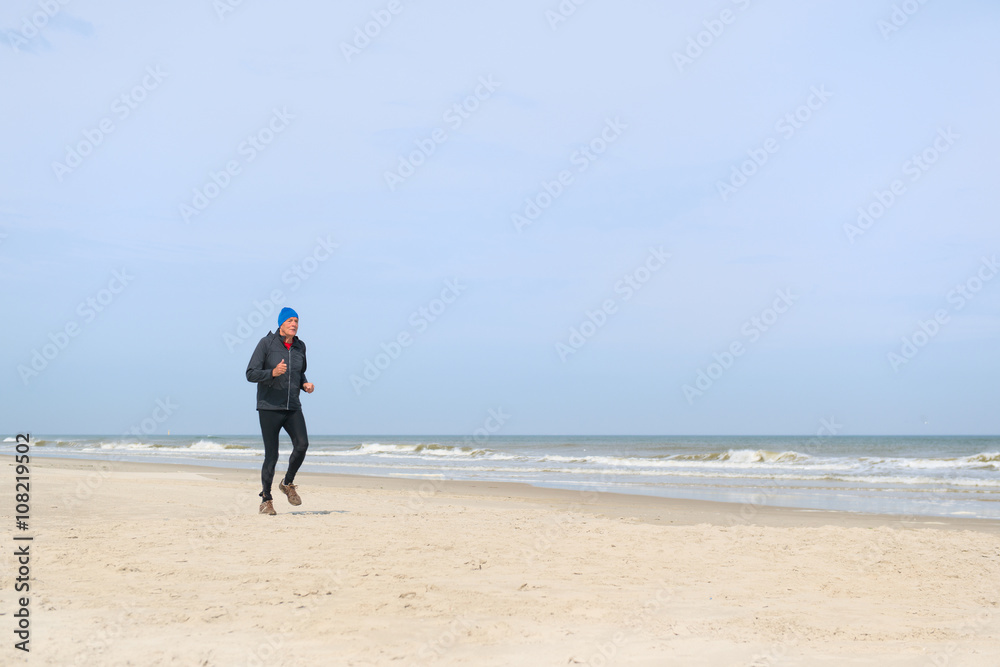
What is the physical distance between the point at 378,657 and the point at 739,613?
1860 mm

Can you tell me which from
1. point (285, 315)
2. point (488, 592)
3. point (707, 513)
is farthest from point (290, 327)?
point (707, 513)

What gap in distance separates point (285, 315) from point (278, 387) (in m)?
0.67

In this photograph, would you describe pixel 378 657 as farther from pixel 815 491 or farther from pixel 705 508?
pixel 815 491

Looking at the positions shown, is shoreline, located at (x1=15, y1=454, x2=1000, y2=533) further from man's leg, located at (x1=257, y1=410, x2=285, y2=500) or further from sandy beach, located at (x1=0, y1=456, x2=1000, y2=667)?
man's leg, located at (x1=257, y1=410, x2=285, y2=500)

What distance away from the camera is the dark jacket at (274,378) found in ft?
24.3

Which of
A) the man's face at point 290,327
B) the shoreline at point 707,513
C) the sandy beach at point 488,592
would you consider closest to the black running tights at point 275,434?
the sandy beach at point 488,592

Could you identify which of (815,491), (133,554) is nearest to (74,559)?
(133,554)

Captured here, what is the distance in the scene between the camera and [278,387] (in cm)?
744

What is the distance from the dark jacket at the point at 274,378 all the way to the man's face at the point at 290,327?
0.08 meters

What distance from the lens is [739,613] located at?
4059mm

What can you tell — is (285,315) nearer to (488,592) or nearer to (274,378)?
(274,378)

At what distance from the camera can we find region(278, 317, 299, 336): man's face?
7531 millimetres

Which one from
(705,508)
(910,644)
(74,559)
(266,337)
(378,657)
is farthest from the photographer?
(705,508)

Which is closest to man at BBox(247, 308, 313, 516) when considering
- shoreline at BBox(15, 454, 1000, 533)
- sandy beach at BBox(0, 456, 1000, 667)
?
sandy beach at BBox(0, 456, 1000, 667)
